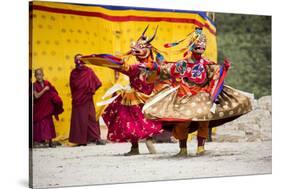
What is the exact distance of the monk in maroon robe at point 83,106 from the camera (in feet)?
21.5

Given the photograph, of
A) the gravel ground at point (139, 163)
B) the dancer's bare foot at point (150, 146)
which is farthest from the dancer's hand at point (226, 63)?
the dancer's bare foot at point (150, 146)

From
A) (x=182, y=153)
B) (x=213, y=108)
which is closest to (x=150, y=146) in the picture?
(x=182, y=153)

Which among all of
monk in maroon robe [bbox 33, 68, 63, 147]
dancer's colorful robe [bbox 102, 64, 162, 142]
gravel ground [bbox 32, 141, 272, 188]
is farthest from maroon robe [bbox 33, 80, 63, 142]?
dancer's colorful robe [bbox 102, 64, 162, 142]

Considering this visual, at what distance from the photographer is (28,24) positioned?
21.0 feet

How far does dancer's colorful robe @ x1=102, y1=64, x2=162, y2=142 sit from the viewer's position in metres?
6.71

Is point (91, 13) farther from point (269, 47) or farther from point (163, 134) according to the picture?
point (269, 47)

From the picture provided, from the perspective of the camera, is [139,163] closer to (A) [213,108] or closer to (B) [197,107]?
(B) [197,107]

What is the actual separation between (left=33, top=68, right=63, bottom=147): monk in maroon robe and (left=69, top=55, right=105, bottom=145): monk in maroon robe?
0.17 meters

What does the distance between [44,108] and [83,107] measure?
391mm

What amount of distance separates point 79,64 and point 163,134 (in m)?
1.14

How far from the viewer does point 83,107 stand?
21.7ft

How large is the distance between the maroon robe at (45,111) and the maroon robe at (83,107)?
0.55 feet

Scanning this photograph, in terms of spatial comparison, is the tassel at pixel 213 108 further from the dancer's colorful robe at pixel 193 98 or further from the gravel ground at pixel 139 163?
the gravel ground at pixel 139 163

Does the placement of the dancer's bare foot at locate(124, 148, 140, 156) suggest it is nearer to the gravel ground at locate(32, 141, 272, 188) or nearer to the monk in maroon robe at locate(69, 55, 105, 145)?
the gravel ground at locate(32, 141, 272, 188)
